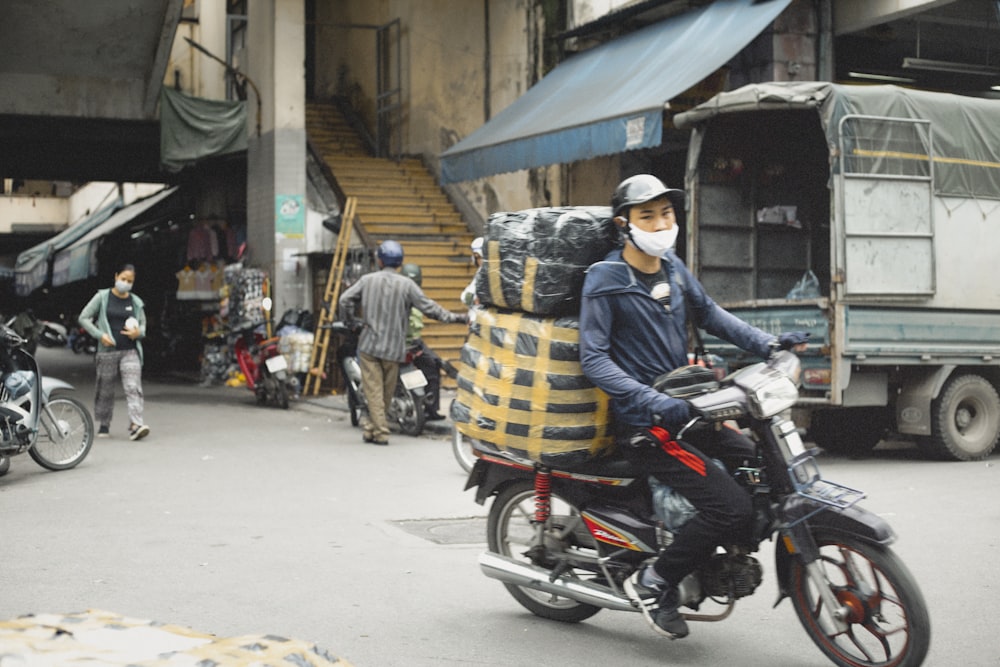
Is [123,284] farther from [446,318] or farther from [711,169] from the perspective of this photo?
[711,169]

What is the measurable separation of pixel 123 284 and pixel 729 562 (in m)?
9.02

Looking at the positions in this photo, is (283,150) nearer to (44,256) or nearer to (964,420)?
(964,420)

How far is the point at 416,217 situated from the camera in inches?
784

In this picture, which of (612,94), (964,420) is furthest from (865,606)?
(612,94)

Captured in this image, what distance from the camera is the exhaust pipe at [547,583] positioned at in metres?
4.68

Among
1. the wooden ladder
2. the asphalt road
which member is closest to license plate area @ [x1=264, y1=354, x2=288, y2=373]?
the wooden ladder

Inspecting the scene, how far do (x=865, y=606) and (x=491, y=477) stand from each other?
1718mm

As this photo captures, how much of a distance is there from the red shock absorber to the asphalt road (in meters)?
0.50

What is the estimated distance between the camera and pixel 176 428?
13.2 metres

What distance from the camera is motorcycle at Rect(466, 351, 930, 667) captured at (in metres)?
4.09

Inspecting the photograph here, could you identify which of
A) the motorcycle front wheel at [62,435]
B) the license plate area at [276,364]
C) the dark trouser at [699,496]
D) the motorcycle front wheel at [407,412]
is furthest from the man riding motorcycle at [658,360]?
the license plate area at [276,364]

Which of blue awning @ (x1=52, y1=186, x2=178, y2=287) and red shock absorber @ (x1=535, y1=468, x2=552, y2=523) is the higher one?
blue awning @ (x1=52, y1=186, x2=178, y2=287)

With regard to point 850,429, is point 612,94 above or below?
above

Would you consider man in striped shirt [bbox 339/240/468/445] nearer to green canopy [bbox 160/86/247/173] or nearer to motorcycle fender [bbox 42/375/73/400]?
motorcycle fender [bbox 42/375/73/400]
